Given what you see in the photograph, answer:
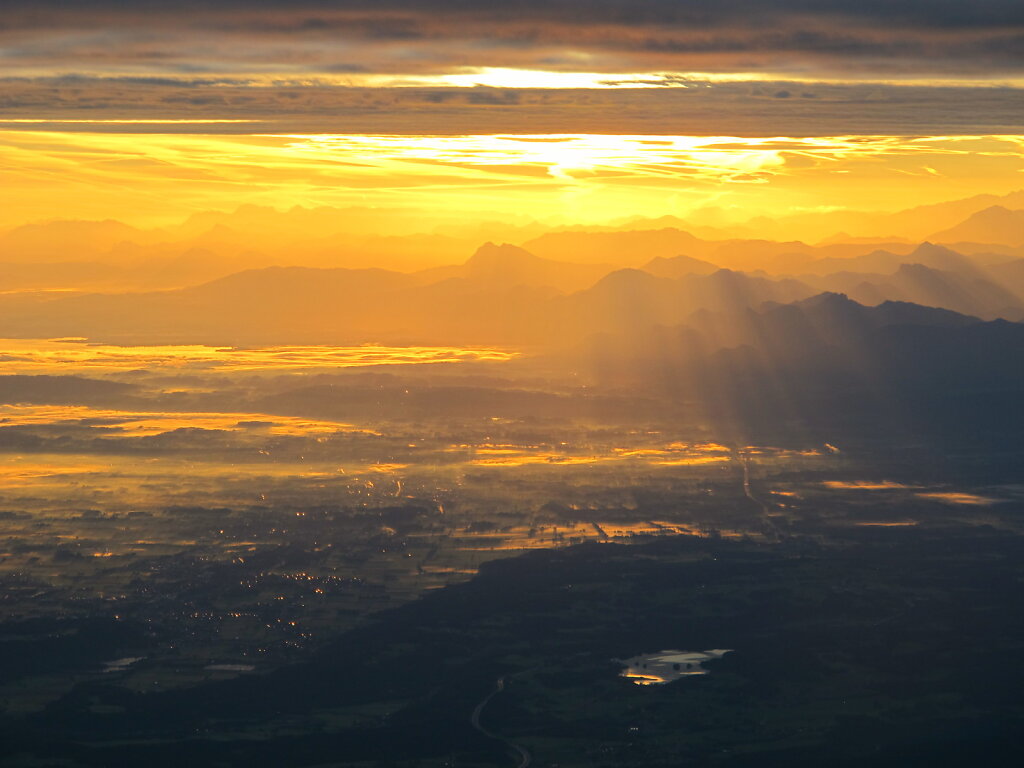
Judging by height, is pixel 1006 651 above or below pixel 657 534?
below

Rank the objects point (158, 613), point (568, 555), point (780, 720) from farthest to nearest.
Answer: point (568, 555) → point (158, 613) → point (780, 720)

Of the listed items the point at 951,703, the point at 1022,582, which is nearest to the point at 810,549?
the point at 1022,582

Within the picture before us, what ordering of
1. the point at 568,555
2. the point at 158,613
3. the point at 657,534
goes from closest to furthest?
1. the point at 158,613
2. the point at 568,555
3. the point at 657,534

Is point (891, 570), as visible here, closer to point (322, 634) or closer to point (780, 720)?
point (780, 720)

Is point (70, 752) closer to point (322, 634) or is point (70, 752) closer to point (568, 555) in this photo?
point (322, 634)

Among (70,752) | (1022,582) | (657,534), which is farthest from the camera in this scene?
(657,534)

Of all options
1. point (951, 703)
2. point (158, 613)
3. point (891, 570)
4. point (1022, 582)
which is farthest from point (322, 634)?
point (1022, 582)

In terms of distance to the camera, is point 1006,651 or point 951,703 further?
point 1006,651
